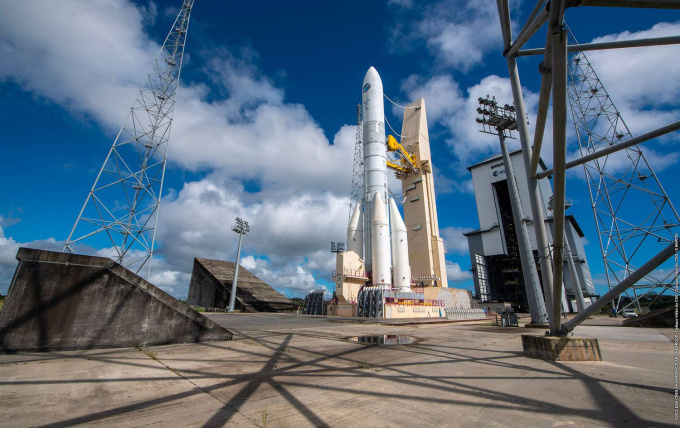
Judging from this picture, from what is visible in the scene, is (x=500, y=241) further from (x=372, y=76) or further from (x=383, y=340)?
(x=383, y=340)

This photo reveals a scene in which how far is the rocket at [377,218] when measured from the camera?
29.9m

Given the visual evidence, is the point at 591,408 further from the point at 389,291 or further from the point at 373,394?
the point at 389,291

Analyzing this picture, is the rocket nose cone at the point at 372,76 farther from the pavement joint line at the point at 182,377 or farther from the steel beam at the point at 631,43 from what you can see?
the pavement joint line at the point at 182,377

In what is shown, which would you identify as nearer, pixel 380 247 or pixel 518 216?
pixel 518 216

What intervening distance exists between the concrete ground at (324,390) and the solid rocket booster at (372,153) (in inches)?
1049

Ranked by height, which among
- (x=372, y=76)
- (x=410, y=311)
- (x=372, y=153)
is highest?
(x=372, y=76)

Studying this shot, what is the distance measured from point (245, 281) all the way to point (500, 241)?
142 ft

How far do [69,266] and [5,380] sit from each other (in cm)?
284

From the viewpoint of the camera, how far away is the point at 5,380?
12.5ft

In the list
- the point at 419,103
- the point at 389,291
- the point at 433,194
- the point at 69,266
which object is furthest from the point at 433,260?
the point at 69,266

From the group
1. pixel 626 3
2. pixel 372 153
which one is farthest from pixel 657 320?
pixel 372 153

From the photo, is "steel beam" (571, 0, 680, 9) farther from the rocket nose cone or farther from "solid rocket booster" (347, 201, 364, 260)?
the rocket nose cone

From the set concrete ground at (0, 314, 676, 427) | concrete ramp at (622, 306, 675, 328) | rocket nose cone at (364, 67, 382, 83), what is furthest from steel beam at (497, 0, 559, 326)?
rocket nose cone at (364, 67, 382, 83)

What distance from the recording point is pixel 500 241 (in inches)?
1821
